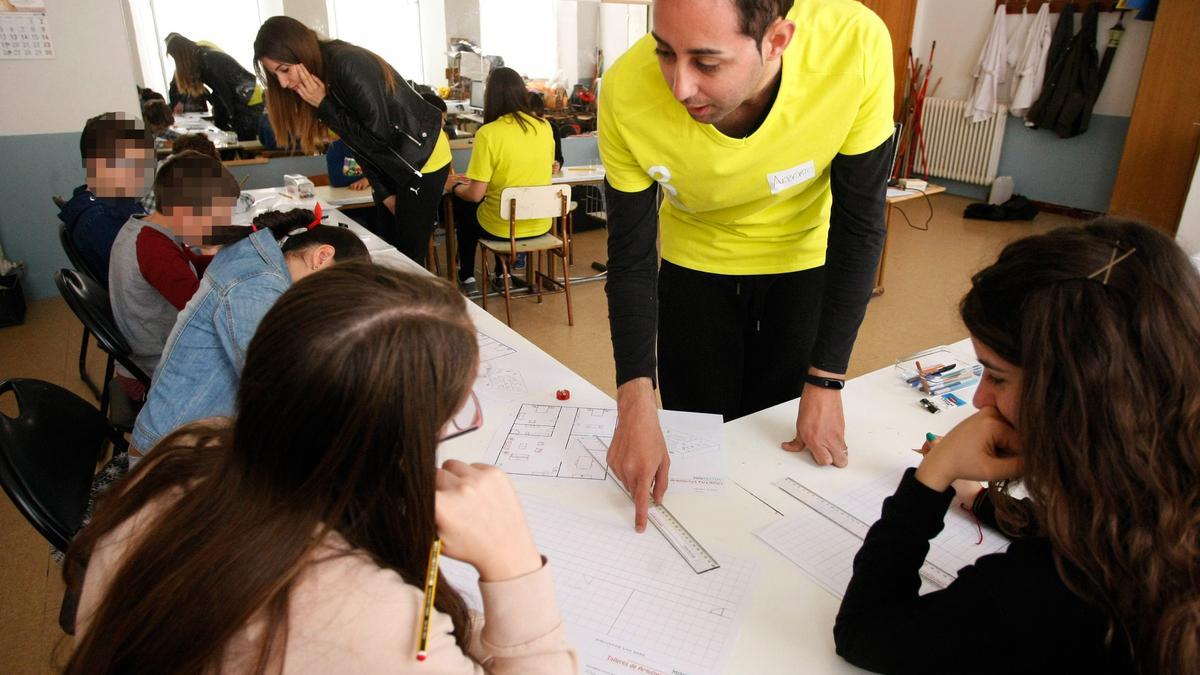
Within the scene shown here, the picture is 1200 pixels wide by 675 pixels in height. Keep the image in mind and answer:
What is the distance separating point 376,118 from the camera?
3.09 metres

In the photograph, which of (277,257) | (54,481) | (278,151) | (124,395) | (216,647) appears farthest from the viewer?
(278,151)

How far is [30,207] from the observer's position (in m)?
3.88

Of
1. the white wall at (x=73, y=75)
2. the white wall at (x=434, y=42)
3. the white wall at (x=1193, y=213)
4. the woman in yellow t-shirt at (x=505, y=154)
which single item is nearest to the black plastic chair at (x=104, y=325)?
the woman in yellow t-shirt at (x=505, y=154)

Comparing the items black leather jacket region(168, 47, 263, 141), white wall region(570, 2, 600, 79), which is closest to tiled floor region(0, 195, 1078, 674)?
white wall region(570, 2, 600, 79)

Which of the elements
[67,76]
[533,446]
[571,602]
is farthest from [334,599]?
[67,76]

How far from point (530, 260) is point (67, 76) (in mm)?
2537

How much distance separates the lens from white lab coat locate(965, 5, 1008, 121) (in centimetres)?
589

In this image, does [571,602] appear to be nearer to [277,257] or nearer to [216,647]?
[216,647]

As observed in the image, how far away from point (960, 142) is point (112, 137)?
6315 mm

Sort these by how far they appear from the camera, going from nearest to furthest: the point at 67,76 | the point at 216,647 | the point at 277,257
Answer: the point at 216,647
the point at 277,257
the point at 67,76

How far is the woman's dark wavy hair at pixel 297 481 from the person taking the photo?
1.97 feet

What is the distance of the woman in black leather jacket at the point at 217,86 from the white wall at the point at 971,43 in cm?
555

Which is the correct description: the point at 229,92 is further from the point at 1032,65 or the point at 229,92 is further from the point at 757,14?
the point at 1032,65

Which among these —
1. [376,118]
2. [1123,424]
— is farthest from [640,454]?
[376,118]
